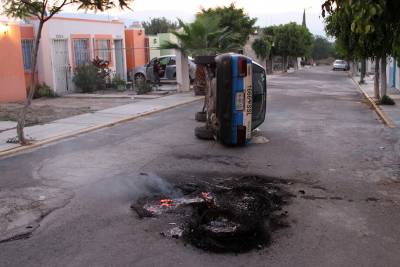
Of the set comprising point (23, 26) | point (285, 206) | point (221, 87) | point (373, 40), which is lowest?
point (285, 206)

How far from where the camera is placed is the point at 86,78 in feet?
77.4

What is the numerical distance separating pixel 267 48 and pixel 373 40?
112 ft

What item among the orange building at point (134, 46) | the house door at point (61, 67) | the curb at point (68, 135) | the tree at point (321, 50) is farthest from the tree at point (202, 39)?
the tree at point (321, 50)

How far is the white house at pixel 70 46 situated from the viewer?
73.4ft

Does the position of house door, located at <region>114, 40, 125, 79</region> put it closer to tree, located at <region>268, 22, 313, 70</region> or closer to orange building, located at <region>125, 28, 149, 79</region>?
orange building, located at <region>125, 28, 149, 79</region>

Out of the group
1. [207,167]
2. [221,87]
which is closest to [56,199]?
[207,167]

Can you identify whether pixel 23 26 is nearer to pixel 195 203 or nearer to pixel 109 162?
pixel 109 162

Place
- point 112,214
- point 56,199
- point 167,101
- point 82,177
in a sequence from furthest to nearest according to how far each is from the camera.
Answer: point 167,101, point 82,177, point 56,199, point 112,214

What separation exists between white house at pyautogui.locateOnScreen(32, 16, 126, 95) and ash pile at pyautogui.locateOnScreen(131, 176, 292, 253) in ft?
54.6

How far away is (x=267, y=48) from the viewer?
165ft

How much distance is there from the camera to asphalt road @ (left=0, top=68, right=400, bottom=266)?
5020mm

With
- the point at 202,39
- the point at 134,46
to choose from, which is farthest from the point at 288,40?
the point at 202,39

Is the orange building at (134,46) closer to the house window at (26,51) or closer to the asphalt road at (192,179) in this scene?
the house window at (26,51)

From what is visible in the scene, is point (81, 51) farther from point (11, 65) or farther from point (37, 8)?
point (37, 8)
